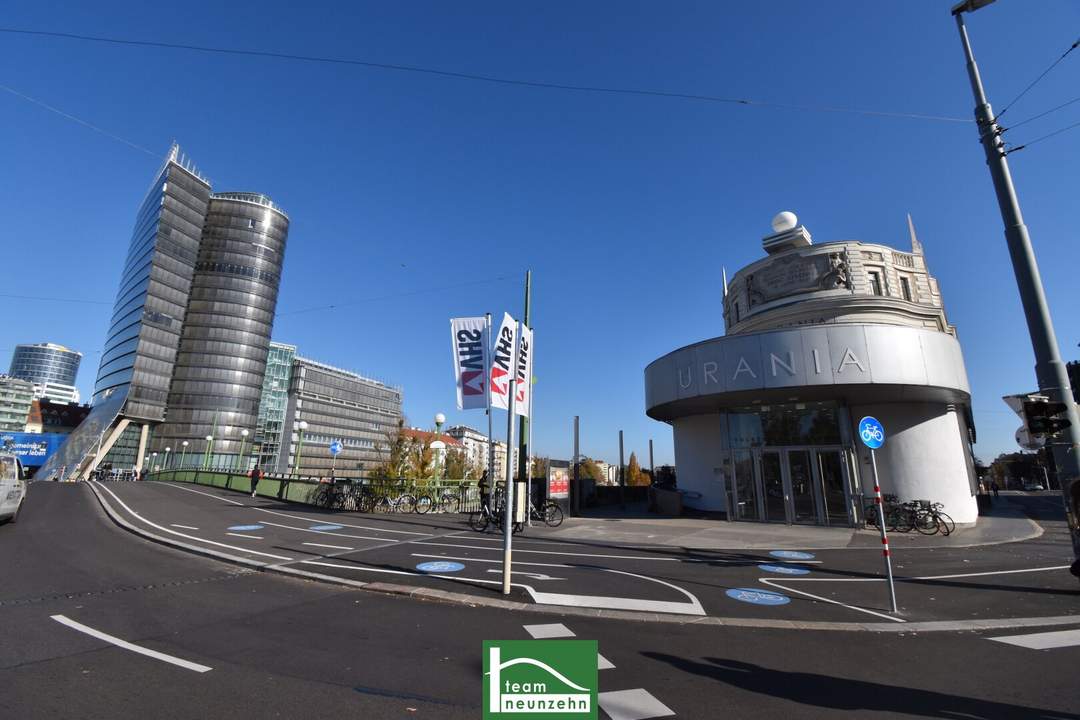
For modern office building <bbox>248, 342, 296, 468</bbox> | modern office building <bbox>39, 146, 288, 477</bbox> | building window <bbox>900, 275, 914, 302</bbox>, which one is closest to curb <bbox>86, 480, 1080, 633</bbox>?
building window <bbox>900, 275, 914, 302</bbox>

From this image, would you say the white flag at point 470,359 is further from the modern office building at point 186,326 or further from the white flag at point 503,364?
the modern office building at point 186,326

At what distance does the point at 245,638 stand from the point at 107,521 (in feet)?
50.1

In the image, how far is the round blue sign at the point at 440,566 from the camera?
938 cm

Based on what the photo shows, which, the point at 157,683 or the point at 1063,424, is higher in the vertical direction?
the point at 1063,424

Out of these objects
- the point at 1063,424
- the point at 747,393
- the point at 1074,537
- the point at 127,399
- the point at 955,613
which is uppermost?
the point at 127,399

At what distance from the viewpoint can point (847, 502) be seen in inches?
671

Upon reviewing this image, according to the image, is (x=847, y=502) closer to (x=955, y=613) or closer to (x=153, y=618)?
(x=955, y=613)

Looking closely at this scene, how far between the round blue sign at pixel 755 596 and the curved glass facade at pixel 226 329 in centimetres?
10038

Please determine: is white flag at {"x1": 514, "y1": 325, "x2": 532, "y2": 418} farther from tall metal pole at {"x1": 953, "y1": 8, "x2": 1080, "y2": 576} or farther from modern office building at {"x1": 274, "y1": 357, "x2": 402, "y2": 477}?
modern office building at {"x1": 274, "y1": 357, "x2": 402, "y2": 477}

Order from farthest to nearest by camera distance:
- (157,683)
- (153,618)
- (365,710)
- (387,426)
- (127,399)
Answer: (387,426), (127,399), (153,618), (157,683), (365,710)

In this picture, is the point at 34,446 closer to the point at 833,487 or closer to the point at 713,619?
the point at 713,619

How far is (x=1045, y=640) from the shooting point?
582 centimetres

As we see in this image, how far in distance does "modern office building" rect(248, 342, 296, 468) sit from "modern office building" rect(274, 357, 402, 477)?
51.0 inches

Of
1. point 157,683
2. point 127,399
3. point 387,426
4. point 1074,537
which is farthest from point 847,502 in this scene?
point 387,426
